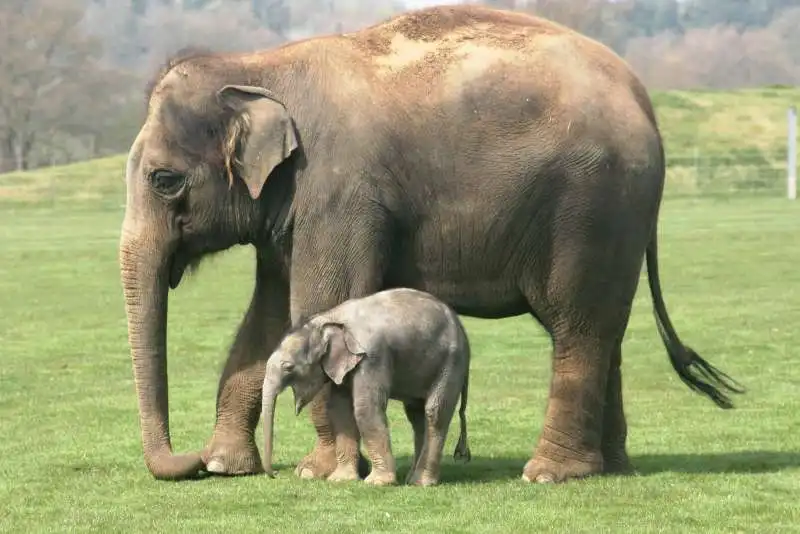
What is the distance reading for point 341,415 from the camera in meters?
9.45

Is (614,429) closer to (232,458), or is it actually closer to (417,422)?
(417,422)

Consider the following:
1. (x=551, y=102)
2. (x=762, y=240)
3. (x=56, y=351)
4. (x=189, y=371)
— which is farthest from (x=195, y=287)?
(x=551, y=102)

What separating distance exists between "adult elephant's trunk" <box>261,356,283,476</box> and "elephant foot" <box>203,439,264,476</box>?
3.83ft

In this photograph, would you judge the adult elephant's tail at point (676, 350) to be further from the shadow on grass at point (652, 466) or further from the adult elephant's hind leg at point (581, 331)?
the adult elephant's hind leg at point (581, 331)

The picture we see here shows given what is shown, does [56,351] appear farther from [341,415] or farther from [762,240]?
[762,240]

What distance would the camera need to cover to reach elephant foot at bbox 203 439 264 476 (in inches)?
405

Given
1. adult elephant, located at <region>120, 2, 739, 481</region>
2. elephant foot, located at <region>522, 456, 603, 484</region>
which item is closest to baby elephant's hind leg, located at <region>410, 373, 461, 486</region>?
adult elephant, located at <region>120, 2, 739, 481</region>

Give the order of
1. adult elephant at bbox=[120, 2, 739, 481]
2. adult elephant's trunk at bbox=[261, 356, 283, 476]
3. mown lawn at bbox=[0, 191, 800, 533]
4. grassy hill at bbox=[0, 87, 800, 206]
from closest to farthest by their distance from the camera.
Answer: mown lawn at bbox=[0, 191, 800, 533] < adult elephant's trunk at bbox=[261, 356, 283, 476] < adult elephant at bbox=[120, 2, 739, 481] < grassy hill at bbox=[0, 87, 800, 206]

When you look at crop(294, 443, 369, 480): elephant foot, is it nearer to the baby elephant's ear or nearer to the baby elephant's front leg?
the baby elephant's front leg

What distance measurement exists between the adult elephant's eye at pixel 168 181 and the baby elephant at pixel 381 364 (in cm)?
109

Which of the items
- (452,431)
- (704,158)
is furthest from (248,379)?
(704,158)

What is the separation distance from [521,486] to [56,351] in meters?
9.92

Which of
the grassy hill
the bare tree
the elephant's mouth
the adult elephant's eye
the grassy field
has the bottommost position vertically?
Answer: the bare tree

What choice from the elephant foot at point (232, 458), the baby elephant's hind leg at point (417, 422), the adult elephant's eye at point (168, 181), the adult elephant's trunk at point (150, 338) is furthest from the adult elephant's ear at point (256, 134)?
the elephant foot at point (232, 458)
